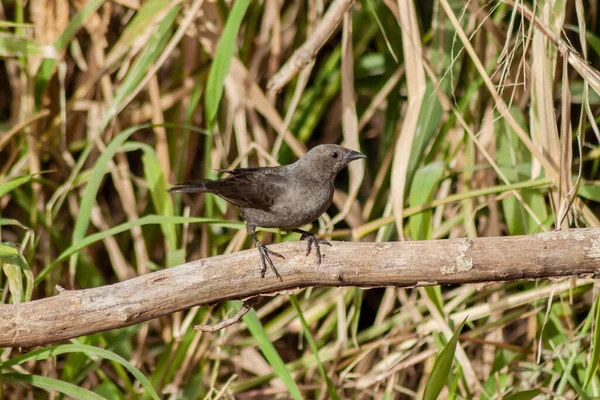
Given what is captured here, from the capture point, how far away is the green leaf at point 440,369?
219 centimetres

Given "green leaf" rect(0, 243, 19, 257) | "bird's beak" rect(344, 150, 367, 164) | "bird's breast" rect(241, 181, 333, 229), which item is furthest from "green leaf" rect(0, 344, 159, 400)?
"bird's beak" rect(344, 150, 367, 164)

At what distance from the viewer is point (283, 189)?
2852 millimetres

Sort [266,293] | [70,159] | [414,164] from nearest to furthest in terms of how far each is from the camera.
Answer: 1. [266,293]
2. [414,164]
3. [70,159]

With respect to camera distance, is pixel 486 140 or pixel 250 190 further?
pixel 486 140

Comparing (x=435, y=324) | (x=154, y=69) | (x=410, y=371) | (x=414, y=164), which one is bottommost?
(x=410, y=371)

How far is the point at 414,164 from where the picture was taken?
112 inches

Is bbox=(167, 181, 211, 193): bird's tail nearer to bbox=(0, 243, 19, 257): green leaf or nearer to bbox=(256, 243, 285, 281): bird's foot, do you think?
bbox=(256, 243, 285, 281): bird's foot

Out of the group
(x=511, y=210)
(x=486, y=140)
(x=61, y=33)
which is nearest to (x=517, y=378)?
(x=511, y=210)

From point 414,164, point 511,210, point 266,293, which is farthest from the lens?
point 511,210

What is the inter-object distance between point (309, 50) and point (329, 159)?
2.09 ft

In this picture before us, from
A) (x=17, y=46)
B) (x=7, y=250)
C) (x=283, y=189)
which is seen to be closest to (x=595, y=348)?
(x=283, y=189)

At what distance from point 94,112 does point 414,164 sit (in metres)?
1.66

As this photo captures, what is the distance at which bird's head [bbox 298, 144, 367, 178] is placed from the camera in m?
3.00

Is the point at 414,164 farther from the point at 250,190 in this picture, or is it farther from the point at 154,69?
the point at 154,69
